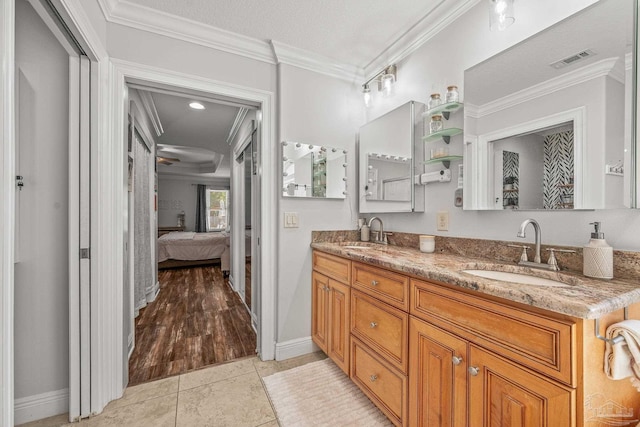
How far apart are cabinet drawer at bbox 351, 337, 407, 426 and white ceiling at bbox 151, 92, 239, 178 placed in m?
2.47

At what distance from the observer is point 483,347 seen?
923 millimetres

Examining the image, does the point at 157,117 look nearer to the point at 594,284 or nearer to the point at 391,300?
the point at 391,300

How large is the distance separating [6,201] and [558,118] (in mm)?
2060

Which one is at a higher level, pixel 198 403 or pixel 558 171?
pixel 558 171

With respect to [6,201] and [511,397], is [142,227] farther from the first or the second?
[511,397]

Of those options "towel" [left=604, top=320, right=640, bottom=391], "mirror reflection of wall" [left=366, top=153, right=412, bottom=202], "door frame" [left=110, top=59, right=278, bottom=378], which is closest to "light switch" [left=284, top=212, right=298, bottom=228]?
"door frame" [left=110, top=59, right=278, bottom=378]

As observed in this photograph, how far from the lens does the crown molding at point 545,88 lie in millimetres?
1084

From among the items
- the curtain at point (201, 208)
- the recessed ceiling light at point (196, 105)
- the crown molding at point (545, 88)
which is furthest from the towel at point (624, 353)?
the curtain at point (201, 208)

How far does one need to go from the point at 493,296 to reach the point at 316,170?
159cm

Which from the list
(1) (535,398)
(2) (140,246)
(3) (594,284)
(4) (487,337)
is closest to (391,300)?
(4) (487,337)

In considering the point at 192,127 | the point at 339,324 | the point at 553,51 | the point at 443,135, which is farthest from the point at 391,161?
the point at 192,127

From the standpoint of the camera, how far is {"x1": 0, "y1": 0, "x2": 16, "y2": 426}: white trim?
73cm

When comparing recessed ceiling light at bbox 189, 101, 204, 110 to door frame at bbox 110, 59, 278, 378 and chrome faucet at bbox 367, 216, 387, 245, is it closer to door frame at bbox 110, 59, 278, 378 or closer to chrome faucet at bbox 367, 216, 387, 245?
door frame at bbox 110, 59, 278, 378

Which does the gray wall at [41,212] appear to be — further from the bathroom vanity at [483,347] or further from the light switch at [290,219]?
the bathroom vanity at [483,347]
